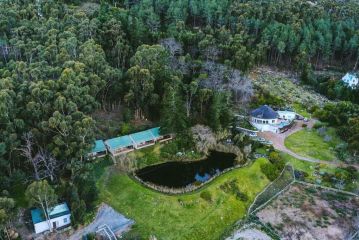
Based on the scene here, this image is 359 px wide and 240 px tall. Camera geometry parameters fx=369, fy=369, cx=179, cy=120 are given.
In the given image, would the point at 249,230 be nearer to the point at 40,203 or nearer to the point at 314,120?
the point at 40,203

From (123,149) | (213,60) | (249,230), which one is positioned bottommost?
(249,230)

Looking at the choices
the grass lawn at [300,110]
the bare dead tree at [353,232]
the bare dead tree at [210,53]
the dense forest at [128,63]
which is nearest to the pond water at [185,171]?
the dense forest at [128,63]

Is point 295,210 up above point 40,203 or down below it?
below

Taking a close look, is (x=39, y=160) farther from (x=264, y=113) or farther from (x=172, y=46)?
(x=172, y=46)

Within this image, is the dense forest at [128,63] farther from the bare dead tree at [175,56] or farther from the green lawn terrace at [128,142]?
the green lawn terrace at [128,142]

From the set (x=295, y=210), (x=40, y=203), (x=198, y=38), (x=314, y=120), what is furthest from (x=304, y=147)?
(x=40, y=203)

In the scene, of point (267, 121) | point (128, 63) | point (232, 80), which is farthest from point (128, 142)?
point (232, 80)
